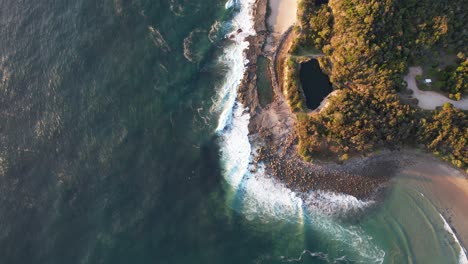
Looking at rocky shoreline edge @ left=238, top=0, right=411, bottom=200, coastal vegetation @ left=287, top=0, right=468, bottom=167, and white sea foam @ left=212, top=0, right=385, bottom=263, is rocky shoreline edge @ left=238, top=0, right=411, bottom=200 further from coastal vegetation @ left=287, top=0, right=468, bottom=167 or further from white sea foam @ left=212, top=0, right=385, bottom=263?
coastal vegetation @ left=287, top=0, right=468, bottom=167

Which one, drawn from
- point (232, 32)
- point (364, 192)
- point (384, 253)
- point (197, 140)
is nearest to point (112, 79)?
point (197, 140)

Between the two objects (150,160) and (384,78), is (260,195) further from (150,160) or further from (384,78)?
(384,78)

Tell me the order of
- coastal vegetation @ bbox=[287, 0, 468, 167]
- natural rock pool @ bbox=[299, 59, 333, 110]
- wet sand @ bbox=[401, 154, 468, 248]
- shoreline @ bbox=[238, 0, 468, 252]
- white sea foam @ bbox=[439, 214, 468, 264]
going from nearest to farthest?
coastal vegetation @ bbox=[287, 0, 468, 167], white sea foam @ bbox=[439, 214, 468, 264], wet sand @ bbox=[401, 154, 468, 248], shoreline @ bbox=[238, 0, 468, 252], natural rock pool @ bbox=[299, 59, 333, 110]

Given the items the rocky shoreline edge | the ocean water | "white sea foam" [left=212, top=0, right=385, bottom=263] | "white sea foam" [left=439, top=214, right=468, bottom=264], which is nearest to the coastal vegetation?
the rocky shoreline edge

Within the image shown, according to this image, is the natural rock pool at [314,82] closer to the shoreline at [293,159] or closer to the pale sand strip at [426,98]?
the shoreline at [293,159]

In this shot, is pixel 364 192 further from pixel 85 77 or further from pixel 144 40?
pixel 85 77

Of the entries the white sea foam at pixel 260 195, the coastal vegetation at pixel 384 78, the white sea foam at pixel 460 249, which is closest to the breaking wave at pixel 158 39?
the white sea foam at pixel 260 195
